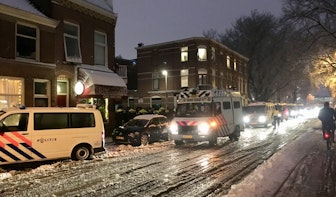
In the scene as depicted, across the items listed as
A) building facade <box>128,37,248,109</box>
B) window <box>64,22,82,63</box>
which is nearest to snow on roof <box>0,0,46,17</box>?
window <box>64,22,82,63</box>

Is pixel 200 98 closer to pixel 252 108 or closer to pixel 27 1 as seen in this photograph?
pixel 27 1

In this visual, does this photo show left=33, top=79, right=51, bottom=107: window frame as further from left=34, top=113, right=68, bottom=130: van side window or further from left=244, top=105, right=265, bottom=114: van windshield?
left=244, top=105, right=265, bottom=114: van windshield

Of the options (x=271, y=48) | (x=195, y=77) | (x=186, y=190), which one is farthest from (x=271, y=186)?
(x=271, y=48)

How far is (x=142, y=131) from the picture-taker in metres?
18.2

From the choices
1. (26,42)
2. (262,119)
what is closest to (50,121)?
(26,42)

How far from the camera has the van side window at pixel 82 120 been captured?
12.9 meters

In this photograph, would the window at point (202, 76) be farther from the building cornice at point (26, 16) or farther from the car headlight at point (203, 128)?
the car headlight at point (203, 128)

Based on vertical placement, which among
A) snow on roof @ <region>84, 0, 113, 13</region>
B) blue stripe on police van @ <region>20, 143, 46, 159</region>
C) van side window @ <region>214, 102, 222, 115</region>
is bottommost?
blue stripe on police van @ <region>20, 143, 46, 159</region>

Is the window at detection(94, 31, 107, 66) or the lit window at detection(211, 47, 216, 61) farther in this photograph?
the lit window at detection(211, 47, 216, 61)

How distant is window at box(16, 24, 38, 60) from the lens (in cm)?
1730

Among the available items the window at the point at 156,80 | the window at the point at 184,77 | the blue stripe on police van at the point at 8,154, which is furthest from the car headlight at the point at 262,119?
the blue stripe on police van at the point at 8,154

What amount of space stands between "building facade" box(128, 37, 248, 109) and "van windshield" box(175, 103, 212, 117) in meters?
22.3

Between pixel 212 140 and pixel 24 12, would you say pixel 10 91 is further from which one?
pixel 212 140

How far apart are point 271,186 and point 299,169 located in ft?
Answer: 8.69
